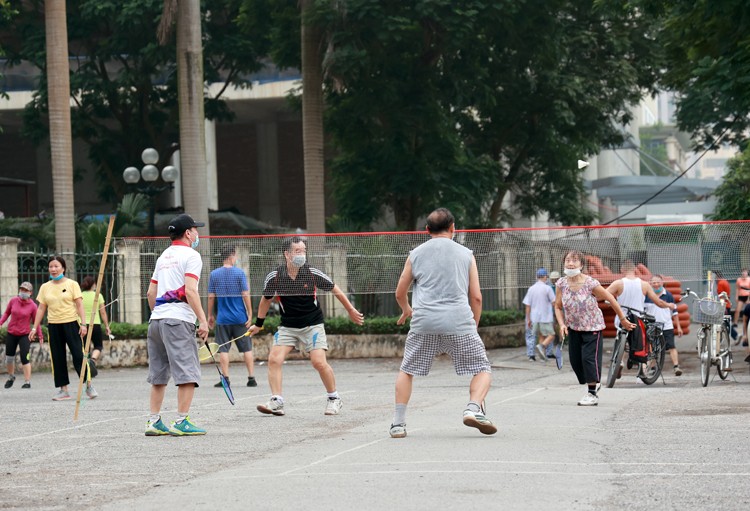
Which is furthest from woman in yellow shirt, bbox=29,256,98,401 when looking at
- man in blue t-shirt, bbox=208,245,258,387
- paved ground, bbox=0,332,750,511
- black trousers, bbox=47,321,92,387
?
man in blue t-shirt, bbox=208,245,258,387

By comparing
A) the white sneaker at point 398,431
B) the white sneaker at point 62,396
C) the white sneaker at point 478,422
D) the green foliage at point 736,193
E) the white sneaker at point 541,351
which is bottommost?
the white sneaker at point 541,351

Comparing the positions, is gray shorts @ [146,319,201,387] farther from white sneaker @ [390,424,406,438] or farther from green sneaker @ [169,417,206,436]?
white sneaker @ [390,424,406,438]

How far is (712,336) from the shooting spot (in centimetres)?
1648

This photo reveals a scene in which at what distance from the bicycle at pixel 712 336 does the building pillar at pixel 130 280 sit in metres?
10.4

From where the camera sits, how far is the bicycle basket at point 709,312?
52.7 ft

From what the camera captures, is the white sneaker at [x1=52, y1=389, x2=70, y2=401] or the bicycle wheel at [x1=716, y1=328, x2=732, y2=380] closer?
the white sneaker at [x1=52, y1=389, x2=70, y2=401]

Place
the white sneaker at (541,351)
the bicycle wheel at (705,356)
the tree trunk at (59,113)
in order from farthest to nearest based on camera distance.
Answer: the tree trunk at (59,113), the white sneaker at (541,351), the bicycle wheel at (705,356)

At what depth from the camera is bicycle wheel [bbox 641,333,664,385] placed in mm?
16641

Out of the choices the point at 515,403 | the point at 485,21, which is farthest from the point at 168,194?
the point at 515,403

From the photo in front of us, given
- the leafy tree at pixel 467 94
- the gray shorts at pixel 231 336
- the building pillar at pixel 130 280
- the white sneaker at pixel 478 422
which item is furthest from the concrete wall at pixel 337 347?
the white sneaker at pixel 478 422

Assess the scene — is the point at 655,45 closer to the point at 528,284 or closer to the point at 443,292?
the point at 528,284

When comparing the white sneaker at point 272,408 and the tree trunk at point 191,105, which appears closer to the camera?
the white sneaker at point 272,408

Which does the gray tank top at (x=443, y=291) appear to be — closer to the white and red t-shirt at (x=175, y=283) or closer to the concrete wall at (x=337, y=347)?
the white and red t-shirt at (x=175, y=283)

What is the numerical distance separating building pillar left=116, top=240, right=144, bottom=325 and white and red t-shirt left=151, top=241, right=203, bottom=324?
40.9 feet
